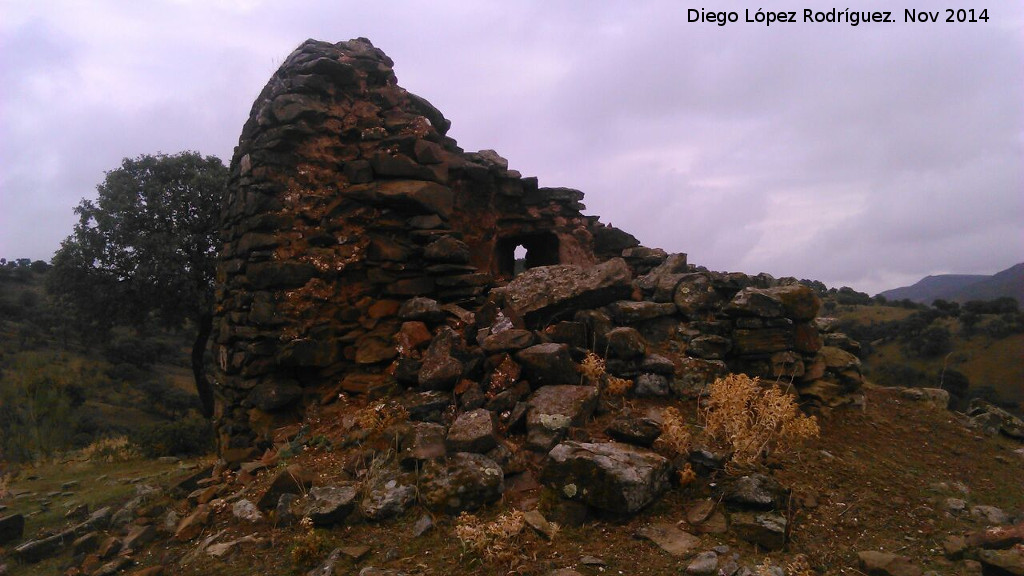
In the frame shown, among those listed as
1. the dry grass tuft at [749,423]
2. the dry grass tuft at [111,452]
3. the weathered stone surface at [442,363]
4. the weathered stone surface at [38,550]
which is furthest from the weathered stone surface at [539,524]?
the dry grass tuft at [111,452]

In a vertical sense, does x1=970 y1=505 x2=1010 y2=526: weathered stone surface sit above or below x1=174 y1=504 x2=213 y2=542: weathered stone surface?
below

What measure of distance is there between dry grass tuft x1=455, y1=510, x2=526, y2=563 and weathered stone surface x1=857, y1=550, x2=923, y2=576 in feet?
6.96

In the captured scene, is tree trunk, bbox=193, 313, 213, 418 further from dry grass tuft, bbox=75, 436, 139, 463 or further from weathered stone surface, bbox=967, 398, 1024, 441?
weathered stone surface, bbox=967, 398, 1024, 441

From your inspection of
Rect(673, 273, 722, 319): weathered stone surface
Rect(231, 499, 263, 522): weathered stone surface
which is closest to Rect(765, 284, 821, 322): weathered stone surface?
Rect(673, 273, 722, 319): weathered stone surface

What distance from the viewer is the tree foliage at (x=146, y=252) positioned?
14.5m

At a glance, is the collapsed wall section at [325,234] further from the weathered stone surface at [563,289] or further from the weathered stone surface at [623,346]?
the weathered stone surface at [623,346]

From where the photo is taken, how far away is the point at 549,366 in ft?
17.8

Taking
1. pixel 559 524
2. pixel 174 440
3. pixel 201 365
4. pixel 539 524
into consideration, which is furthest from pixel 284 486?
pixel 201 365

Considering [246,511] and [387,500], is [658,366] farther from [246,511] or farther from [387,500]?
[246,511]

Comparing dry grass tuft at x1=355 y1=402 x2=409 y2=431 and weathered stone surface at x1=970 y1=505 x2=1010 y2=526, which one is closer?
weathered stone surface at x1=970 y1=505 x2=1010 y2=526

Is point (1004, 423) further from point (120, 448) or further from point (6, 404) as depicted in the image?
point (6, 404)

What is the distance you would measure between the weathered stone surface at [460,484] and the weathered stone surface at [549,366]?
1271 mm

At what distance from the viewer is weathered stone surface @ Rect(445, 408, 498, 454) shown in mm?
4555

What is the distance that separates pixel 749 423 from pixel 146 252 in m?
14.9
